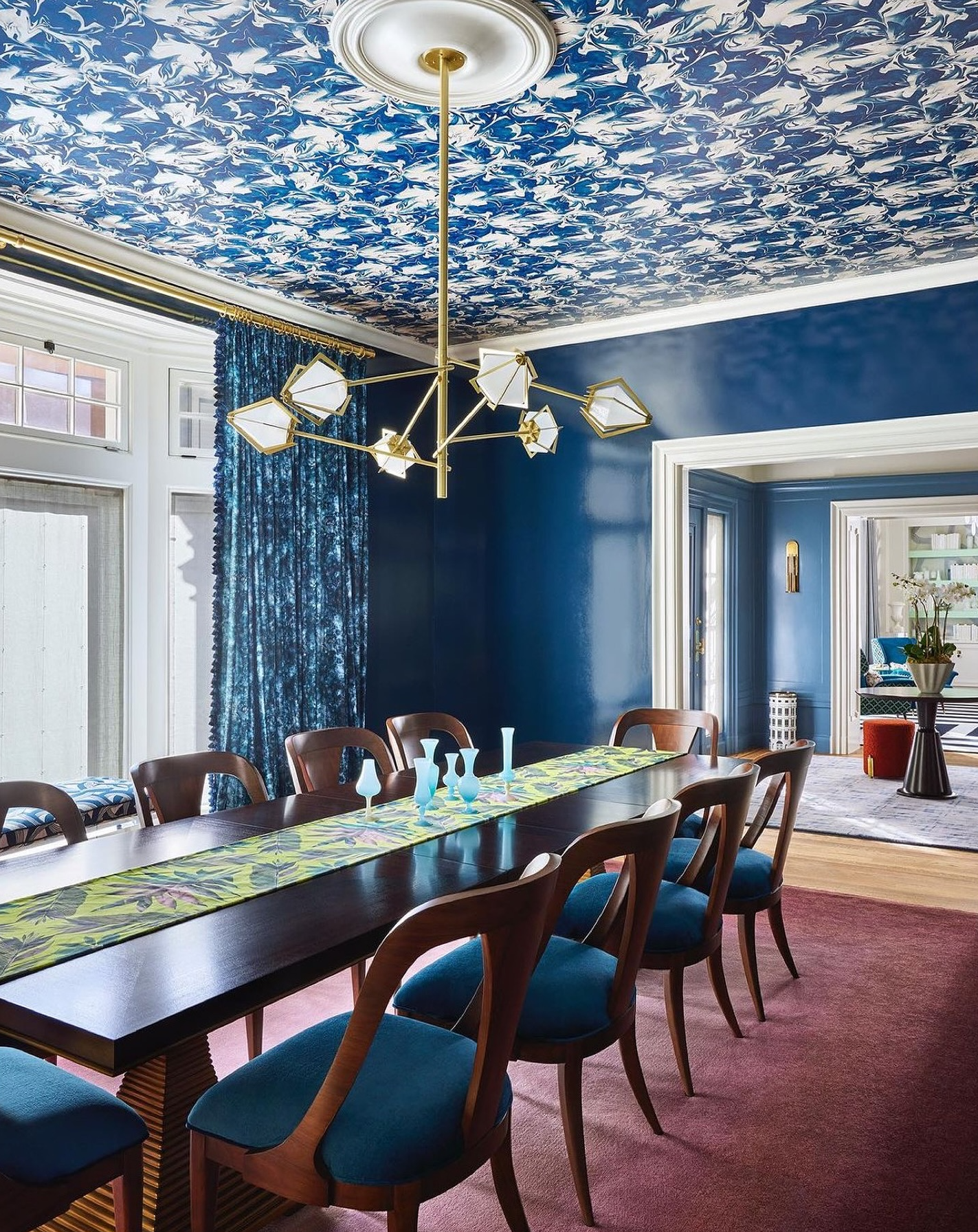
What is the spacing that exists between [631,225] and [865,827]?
140 inches

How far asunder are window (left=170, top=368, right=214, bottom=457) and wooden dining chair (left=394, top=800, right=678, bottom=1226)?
134 inches

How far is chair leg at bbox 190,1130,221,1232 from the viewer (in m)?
1.67

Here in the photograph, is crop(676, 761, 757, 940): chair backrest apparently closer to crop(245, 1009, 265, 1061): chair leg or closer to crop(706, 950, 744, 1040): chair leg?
crop(706, 950, 744, 1040): chair leg

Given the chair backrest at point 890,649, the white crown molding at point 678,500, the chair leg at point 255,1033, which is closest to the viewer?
the chair leg at point 255,1033

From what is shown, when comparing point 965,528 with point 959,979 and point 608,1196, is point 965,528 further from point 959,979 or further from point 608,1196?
point 608,1196

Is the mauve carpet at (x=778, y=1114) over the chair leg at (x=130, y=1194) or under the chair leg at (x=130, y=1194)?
under

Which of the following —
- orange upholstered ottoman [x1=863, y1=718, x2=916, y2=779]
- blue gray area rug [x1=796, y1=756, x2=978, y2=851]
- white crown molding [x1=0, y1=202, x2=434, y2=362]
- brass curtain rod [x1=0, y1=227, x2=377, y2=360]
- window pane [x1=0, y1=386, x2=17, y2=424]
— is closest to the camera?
brass curtain rod [x1=0, y1=227, x2=377, y2=360]

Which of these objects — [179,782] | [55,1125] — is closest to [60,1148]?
[55,1125]

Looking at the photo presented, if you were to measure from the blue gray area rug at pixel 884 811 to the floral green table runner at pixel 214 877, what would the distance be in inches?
116

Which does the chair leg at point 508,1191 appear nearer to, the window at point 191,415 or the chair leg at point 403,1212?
the chair leg at point 403,1212

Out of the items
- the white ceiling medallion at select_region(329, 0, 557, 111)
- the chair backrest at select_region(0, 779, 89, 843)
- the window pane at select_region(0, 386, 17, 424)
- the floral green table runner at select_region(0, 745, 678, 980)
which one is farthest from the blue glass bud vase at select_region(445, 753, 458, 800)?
the window pane at select_region(0, 386, 17, 424)

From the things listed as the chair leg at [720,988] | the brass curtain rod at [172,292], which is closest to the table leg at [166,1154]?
the chair leg at [720,988]

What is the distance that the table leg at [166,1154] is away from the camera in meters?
1.89

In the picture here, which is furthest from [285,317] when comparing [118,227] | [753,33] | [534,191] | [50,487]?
[753,33]
